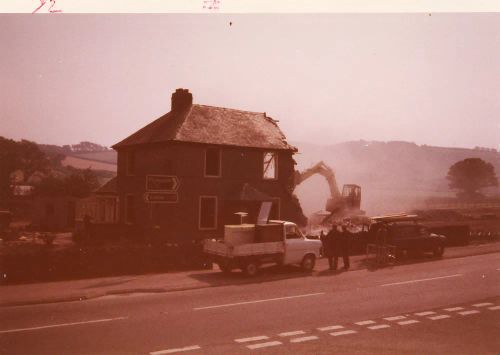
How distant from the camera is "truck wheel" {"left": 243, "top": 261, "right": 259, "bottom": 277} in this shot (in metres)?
18.5

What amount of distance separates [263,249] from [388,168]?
69522 millimetres

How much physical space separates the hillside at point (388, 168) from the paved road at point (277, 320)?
153ft

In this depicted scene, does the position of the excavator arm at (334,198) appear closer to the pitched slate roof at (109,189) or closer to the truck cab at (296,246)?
the pitched slate roof at (109,189)

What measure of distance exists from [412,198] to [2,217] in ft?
202

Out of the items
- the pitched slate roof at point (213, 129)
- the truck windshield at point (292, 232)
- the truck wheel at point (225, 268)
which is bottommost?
the truck wheel at point (225, 268)

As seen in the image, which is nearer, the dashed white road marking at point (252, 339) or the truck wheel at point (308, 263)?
the dashed white road marking at point (252, 339)

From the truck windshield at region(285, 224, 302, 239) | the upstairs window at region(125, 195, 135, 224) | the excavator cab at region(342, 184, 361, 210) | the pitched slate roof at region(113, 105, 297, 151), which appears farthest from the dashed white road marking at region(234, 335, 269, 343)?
the excavator cab at region(342, 184, 361, 210)

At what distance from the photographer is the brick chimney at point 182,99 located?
3114cm

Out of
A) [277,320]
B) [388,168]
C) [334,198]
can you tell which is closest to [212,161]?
[334,198]

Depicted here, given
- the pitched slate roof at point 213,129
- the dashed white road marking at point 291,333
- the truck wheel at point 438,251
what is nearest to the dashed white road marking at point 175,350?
the dashed white road marking at point 291,333

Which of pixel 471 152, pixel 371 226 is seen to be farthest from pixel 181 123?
pixel 471 152

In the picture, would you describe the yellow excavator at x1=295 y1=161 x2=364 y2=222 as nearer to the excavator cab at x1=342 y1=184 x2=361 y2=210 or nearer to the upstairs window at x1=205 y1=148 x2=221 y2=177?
the excavator cab at x1=342 y1=184 x2=361 y2=210

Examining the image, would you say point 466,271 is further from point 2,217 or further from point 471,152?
point 471,152

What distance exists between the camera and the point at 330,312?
12633 millimetres
